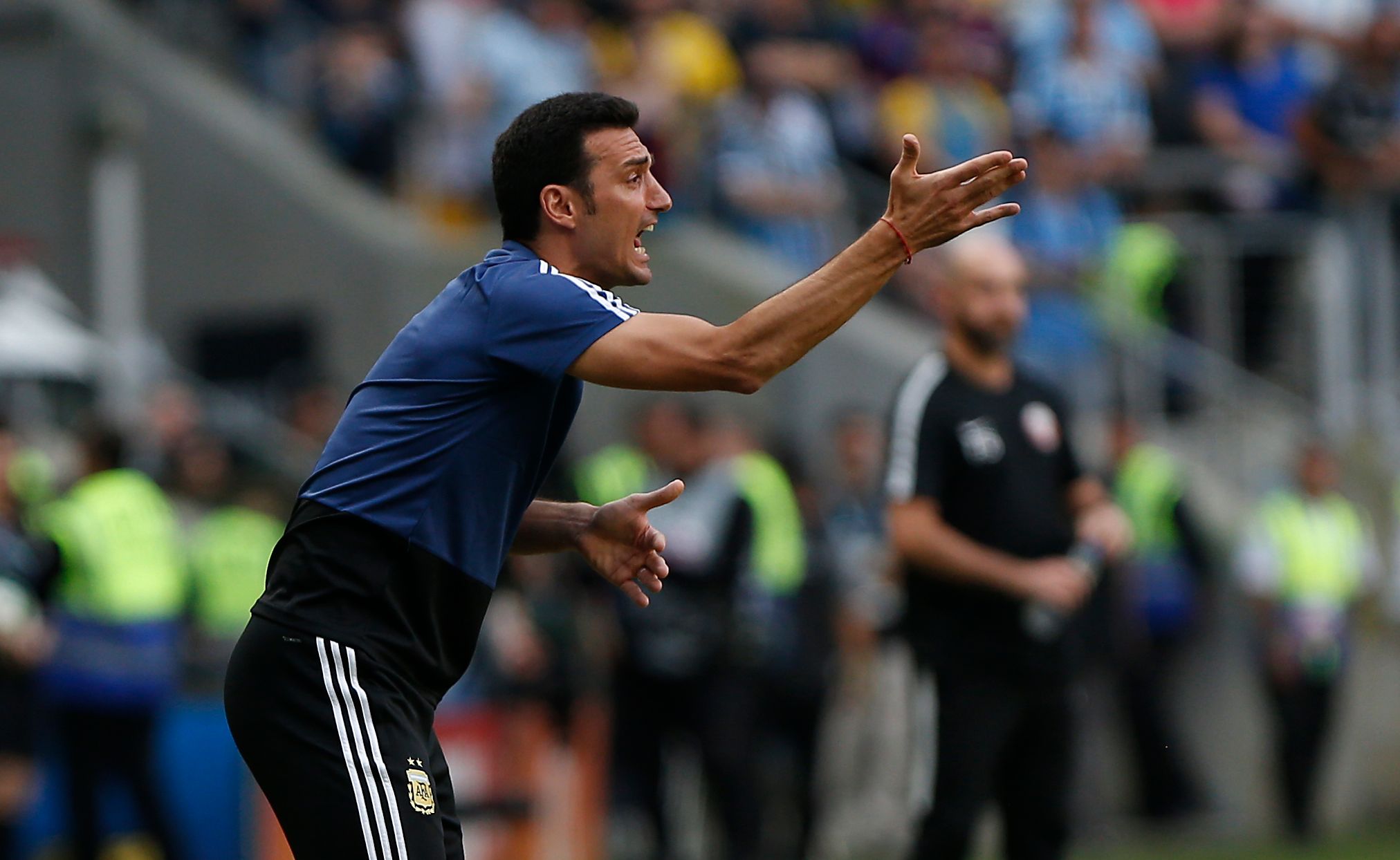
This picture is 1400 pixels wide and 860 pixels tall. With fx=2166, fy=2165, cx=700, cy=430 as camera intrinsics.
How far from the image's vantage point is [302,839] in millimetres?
4805

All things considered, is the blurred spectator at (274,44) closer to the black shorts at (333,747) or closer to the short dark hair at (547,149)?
the short dark hair at (547,149)

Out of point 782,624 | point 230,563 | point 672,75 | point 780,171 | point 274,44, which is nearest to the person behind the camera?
point 230,563

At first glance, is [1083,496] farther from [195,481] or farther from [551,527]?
[195,481]

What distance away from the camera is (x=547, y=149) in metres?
5.02

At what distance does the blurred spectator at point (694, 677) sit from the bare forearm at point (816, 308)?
648 centimetres

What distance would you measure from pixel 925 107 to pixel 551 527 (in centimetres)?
983

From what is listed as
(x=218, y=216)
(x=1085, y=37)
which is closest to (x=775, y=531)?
(x=1085, y=37)

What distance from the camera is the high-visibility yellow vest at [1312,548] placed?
13.1m

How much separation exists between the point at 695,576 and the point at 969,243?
3.43 m

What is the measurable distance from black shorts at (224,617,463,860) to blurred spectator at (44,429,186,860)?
5.75 metres

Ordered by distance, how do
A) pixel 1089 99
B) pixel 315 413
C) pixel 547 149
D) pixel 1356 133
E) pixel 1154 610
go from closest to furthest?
pixel 547 149 < pixel 315 413 < pixel 1154 610 < pixel 1356 133 < pixel 1089 99

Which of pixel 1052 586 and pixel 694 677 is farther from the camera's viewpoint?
pixel 694 677

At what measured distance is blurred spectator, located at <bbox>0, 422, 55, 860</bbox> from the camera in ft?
31.9

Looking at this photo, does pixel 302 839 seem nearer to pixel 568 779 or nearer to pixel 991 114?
pixel 568 779
